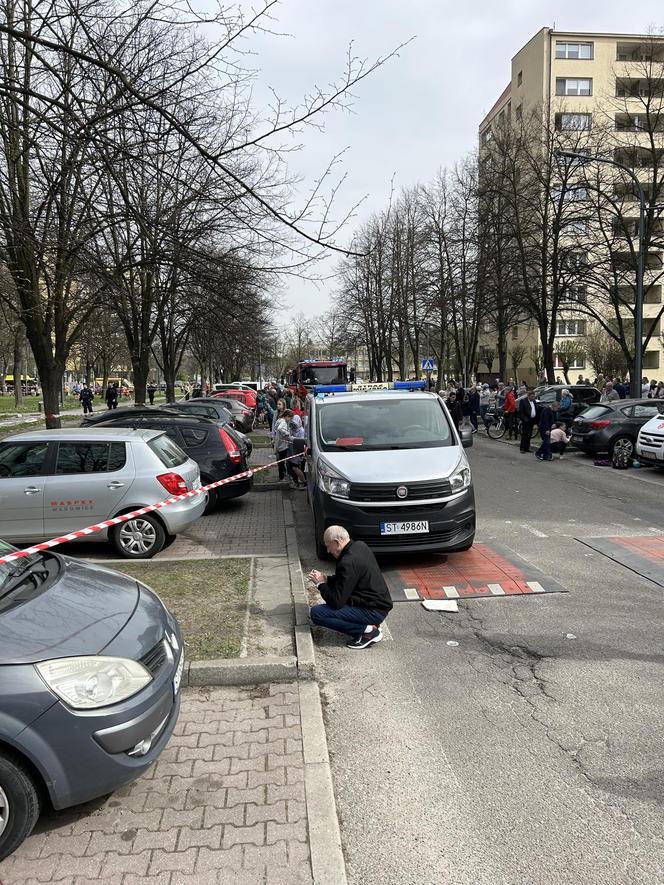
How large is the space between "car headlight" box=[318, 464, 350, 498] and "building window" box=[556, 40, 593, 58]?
2160 inches

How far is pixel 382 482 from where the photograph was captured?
7.17m

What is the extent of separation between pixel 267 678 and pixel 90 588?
1.53m

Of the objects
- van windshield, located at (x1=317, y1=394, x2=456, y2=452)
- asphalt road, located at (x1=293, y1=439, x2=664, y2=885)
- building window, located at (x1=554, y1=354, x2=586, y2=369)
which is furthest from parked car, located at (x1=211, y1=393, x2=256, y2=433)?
building window, located at (x1=554, y1=354, x2=586, y2=369)

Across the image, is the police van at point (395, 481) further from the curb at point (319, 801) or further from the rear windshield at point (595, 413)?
the rear windshield at point (595, 413)

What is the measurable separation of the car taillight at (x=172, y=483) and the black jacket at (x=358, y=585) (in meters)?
3.44

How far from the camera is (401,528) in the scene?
7.13 m

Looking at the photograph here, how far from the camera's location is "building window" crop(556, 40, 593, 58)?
167 ft

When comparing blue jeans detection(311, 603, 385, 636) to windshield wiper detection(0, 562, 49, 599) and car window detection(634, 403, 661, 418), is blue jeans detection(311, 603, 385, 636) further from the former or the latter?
car window detection(634, 403, 661, 418)

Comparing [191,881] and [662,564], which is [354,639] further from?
[662,564]

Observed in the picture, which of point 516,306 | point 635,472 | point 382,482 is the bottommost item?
point 635,472

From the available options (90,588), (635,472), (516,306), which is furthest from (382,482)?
(516,306)

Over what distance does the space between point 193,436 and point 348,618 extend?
687cm

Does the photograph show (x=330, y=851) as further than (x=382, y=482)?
No

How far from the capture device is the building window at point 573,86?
5116 centimetres
